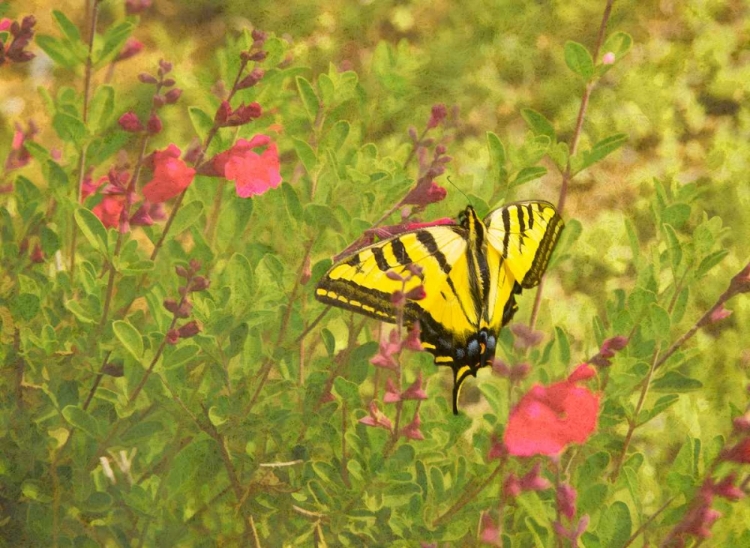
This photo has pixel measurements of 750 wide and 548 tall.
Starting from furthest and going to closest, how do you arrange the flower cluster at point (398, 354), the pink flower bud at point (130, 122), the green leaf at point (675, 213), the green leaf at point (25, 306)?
the green leaf at point (675, 213)
the green leaf at point (25, 306)
the pink flower bud at point (130, 122)
the flower cluster at point (398, 354)

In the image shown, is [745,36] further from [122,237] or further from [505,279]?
[122,237]

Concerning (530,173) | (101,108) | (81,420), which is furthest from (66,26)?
(530,173)

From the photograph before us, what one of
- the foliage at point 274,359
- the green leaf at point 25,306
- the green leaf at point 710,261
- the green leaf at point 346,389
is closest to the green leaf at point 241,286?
the foliage at point 274,359

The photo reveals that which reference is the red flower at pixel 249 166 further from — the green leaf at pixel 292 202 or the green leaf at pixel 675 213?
the green leaf at pixel 675 213

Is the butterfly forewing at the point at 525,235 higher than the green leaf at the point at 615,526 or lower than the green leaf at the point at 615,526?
higher

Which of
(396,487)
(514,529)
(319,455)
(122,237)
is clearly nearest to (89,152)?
Result: (122,237)
